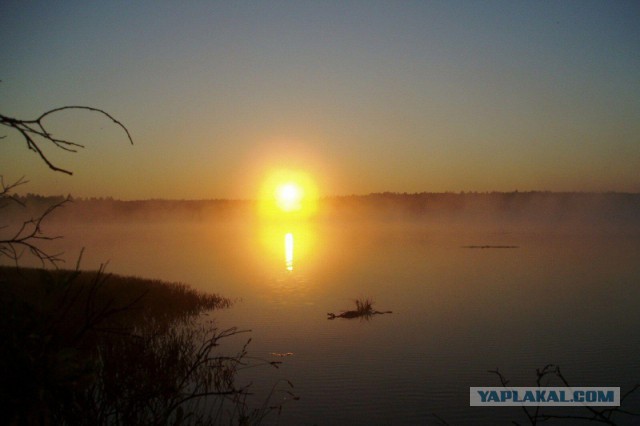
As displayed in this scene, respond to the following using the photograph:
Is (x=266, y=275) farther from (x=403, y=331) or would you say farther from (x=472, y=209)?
(x=472, y=209)

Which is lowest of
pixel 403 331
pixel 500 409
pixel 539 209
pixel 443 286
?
pixel 500 409

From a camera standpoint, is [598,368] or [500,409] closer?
[500,409]

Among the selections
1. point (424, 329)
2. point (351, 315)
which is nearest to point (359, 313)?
point (351, 315)

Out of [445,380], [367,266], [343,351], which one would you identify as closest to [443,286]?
[367,266]

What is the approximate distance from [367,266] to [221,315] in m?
18.6

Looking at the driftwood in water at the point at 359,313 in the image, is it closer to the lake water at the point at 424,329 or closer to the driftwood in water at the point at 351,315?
the driftwood in water at the point at 351,315

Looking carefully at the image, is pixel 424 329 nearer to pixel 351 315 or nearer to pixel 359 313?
pixel 359 313

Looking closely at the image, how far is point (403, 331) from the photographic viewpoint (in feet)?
57.5

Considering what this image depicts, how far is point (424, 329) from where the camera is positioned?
58.3 feet

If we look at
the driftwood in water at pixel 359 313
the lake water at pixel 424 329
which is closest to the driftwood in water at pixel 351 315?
the driftwood in water at pixel 359 313

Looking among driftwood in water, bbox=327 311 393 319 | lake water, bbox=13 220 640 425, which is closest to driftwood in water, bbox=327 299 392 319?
driftwood in water, bbox=327 311 393 319

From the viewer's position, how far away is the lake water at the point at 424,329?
11.5 meters

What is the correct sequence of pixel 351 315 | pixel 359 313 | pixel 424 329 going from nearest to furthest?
1. pixel 424 329
2. pixel 351 315
3. pixel 359 313

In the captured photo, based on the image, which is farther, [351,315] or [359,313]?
[359,313]
